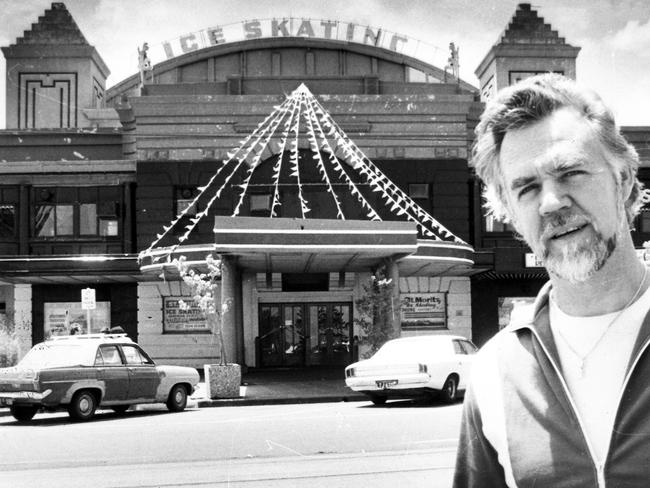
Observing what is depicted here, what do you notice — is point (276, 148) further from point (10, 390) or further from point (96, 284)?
point (10, 390)

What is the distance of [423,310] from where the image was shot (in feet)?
113

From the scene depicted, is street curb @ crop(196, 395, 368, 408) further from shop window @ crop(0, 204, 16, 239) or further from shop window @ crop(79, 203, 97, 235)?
shop window @ crop(0, 204, 16, 239)

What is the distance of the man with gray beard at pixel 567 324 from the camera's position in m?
2.23

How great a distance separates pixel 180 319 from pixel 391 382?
55.3ft

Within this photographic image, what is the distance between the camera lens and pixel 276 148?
33.0m

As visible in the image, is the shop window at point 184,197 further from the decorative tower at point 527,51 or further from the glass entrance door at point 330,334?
the decorative tower at point 527,51

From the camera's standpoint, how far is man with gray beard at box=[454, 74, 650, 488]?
2.23 m

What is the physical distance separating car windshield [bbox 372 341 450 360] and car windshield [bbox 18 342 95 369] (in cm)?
556

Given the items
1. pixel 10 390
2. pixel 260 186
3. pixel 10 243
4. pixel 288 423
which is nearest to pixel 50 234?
pixel 10 243

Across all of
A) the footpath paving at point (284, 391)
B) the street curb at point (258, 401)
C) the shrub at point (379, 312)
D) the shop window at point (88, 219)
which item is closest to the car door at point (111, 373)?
the footpath paving at point (284, 391)

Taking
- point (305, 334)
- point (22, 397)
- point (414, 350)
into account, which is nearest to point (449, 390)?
point (414, 350)

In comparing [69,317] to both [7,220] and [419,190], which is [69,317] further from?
[419,190]

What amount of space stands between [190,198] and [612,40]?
26.4 metres

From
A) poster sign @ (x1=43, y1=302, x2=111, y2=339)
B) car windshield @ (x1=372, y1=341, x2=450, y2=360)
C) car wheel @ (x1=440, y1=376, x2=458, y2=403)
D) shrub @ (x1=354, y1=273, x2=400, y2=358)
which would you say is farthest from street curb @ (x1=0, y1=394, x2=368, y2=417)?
poster sign @ (x1=43, y1=302, x2=111, y2=339)
